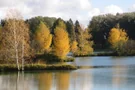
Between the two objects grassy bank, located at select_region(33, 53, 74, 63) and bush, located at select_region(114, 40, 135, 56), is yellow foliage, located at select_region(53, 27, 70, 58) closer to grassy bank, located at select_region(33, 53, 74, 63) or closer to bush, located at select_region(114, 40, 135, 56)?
grassy bank, located at select_region(33, 53, 74, 63)

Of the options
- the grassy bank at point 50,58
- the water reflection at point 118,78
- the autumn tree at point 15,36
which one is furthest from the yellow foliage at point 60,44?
the water reflection at point 118,78

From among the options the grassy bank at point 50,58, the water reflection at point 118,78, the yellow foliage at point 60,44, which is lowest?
the grassy bank at point 50,58

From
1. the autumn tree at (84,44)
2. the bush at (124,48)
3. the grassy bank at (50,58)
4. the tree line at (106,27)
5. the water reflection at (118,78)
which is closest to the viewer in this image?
the water reflection at (118,78)

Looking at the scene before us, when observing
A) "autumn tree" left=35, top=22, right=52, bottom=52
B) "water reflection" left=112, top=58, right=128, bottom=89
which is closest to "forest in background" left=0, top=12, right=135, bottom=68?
"autumn tree" left=35, top=22, right=52, bottom=52

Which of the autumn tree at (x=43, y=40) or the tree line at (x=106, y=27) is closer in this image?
the autumn tree at (x=43, y=40)

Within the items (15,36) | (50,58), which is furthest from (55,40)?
(15,36)

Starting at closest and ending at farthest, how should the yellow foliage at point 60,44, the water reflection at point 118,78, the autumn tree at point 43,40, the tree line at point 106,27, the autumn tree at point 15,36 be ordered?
the water reflection at point 118,78 → the autumn tree at point 15,36 → the yellow foliage at point 60,44 → the autumn tree at point 43,40 → the tree line at point 106,27

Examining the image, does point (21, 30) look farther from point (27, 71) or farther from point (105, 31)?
point (105, 31)

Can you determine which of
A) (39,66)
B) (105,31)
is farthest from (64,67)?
(105,31)

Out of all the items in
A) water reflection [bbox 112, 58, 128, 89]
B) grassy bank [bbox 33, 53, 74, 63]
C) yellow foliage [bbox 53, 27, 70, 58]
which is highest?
yellow foliage [bbox 53, 27, 70, 58]

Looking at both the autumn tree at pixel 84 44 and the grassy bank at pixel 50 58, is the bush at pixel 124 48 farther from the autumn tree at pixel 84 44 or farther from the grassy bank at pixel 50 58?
Result: the grassy bank at pixel 50 58

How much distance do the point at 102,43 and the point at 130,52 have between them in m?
32.3

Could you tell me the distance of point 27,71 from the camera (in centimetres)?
3881

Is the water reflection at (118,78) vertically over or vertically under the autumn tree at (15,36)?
under
